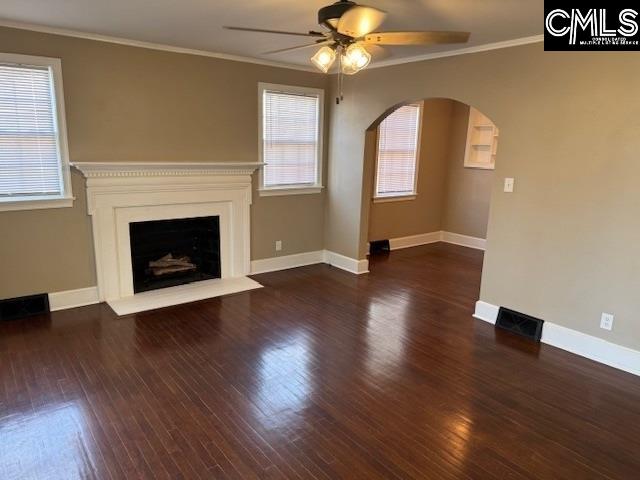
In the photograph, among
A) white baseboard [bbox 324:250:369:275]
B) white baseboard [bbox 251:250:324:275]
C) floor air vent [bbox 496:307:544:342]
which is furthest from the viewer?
white baseboard [bbox 324:250:369:275]

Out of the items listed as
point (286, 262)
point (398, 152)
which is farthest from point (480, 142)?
point (286, 262)

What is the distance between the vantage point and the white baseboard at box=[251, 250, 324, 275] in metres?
5.66

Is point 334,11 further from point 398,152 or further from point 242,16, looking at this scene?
point 398,152

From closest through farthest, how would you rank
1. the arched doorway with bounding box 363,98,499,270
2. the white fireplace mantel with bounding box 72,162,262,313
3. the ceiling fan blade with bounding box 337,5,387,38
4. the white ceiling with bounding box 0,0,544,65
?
the ceiling fan blade with bounding box 337,5,387,38, the white ceiling with bounding box 0,0,544,65, the white fireplace mantel with bounding box 72,162,262,313, the arched doorway with bounding box 363,98,499,270

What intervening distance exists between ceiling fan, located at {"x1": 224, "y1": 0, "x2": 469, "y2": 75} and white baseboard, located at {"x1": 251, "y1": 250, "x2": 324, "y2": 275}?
10.7 ft

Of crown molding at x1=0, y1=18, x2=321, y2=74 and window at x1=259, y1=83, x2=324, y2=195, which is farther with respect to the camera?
window at x1=259, y1=83, x2=324, y2=195

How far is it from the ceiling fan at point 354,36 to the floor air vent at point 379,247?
4309mm

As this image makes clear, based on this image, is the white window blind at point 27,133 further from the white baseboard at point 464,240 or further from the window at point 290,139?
the white baseboard at point 464,240

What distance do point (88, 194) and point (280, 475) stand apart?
10.8ft

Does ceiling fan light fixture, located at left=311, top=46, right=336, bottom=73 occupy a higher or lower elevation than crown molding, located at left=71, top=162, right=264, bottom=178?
higher

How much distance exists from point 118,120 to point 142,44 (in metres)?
0.79

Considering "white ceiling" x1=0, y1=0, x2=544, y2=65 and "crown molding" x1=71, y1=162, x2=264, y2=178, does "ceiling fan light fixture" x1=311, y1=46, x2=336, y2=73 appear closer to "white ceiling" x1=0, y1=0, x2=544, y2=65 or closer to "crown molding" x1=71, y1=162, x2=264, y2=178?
"white ceiling" x1=0, y1=0, x2=544, y2=65

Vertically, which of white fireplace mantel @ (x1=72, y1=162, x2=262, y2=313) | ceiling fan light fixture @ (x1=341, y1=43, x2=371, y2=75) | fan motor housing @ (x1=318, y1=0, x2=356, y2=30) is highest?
fan motor housing @ (x1=318, y1=0, x2=356, y2=30)

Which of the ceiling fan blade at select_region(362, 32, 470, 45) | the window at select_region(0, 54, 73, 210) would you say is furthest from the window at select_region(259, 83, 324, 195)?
the ceiling fan blade at select_region(362, 32, 470, 45)
